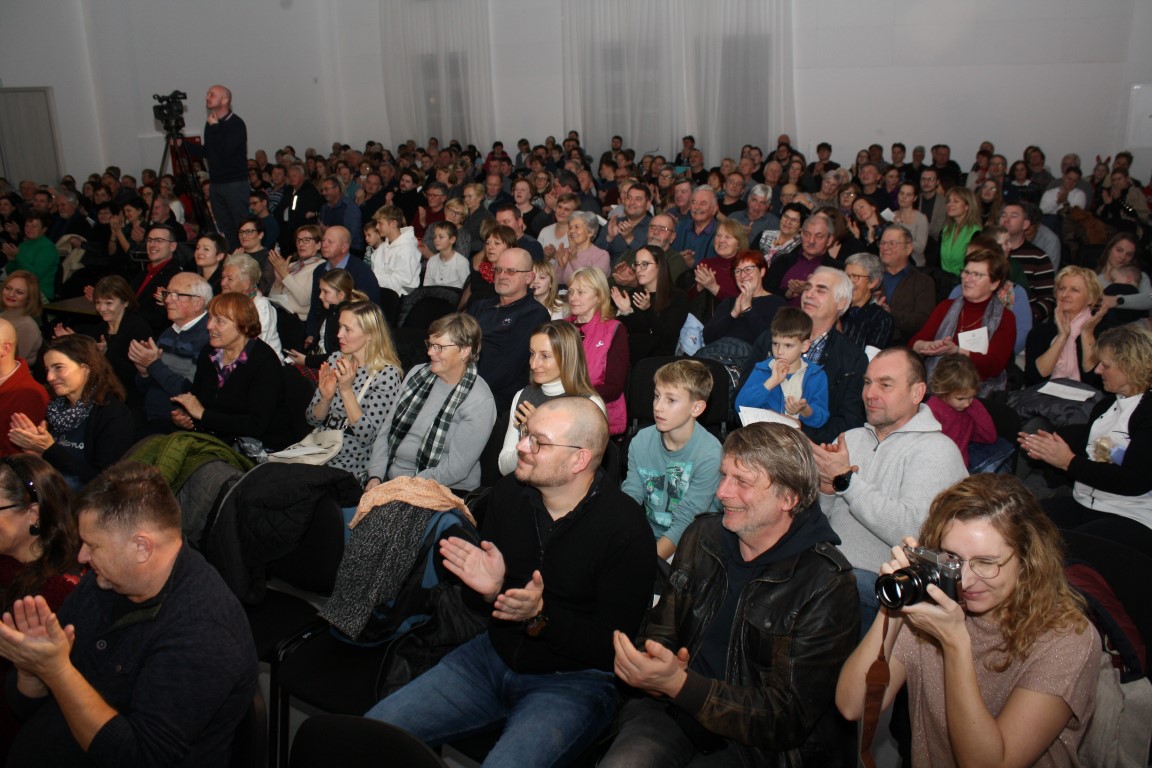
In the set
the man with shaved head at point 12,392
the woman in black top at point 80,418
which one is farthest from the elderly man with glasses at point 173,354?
the woman in black top at point 80,418

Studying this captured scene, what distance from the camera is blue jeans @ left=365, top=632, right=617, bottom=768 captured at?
1.99 metres

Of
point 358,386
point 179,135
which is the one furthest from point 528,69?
point 358,386

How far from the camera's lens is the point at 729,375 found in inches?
148

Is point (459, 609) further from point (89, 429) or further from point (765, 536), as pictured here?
point (89, 429)

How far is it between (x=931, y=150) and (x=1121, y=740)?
1021 centimetres

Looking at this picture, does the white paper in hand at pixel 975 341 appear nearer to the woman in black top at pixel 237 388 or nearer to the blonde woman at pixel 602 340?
the blonde woman at pixel 602 340

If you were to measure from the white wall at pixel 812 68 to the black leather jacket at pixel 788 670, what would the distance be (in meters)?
10.5

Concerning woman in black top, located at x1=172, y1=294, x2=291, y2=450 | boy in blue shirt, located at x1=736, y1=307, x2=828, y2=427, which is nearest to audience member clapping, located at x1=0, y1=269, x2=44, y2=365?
woman in black top, located at x1=172, y1=294, x2=291, y2=450

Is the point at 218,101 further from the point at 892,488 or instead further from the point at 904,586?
the point at 904,586

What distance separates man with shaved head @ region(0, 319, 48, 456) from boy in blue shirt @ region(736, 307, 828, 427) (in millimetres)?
3006

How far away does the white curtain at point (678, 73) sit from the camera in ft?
38.4

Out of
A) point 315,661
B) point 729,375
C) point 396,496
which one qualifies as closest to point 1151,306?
point 729,375

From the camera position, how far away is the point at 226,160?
22.3 ft

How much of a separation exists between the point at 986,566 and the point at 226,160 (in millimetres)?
6631
